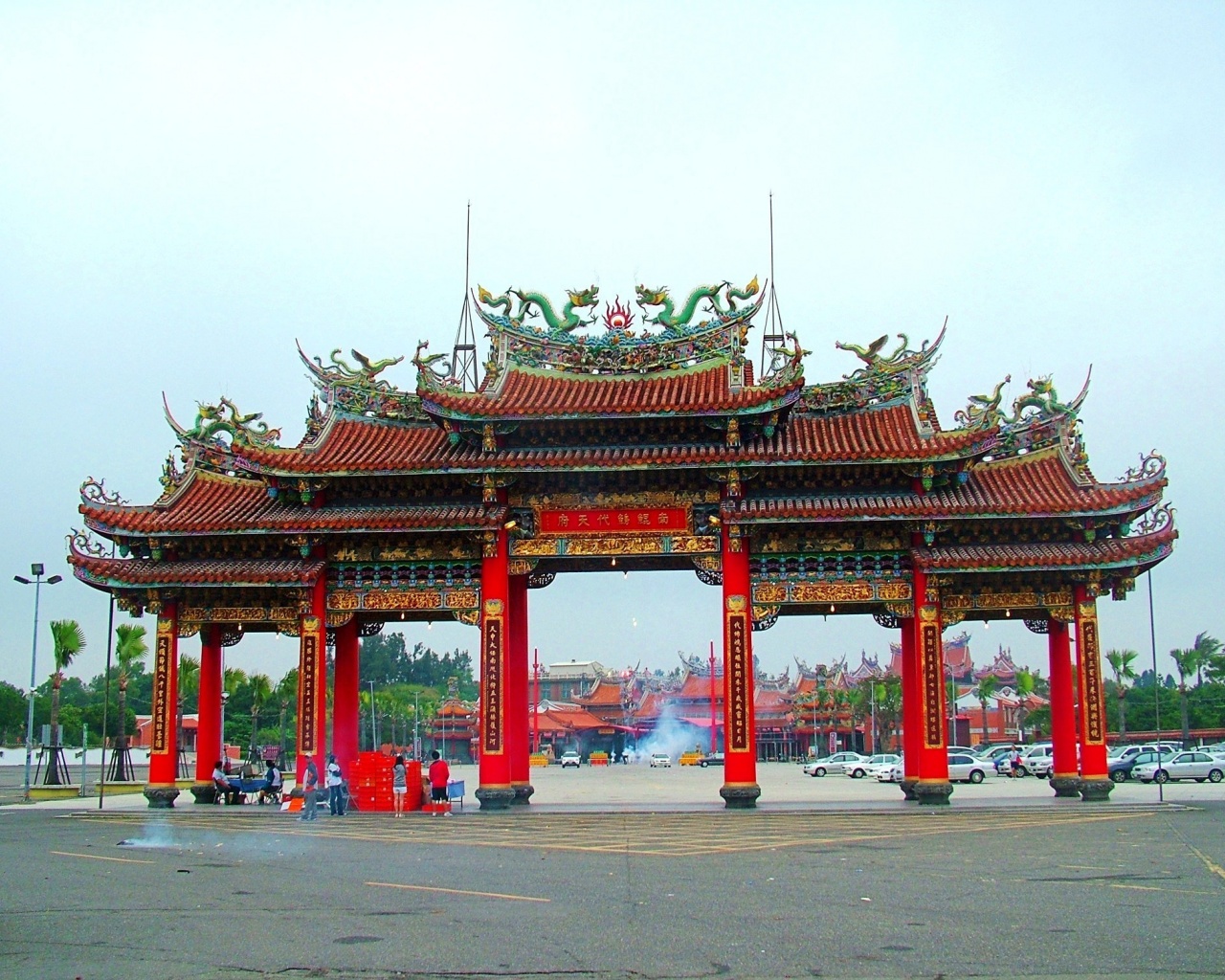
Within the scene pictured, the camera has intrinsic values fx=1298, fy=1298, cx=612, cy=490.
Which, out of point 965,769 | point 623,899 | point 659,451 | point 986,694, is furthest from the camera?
point 986,694

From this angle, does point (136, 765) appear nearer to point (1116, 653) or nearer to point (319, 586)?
point (319, 586)

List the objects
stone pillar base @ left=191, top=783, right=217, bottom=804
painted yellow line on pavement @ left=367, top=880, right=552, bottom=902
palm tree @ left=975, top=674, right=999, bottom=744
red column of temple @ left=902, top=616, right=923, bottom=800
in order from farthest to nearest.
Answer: palm tree @ left=975, top=674, right=999, bottom=744, stone pillar base @ left=191, top=783, right=217, bottom=804, red column of temple @ left=902, top=616, right=923, bottom=800, painted yellow line on pavement @ left=367, top=880, right=552, bottom=902

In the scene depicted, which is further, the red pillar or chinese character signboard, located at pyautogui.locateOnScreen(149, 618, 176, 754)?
the red pillar

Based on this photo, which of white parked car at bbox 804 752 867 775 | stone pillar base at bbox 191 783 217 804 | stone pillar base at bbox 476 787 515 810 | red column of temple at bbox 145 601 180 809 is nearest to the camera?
stone pillar base at bbox 476 787 515 810

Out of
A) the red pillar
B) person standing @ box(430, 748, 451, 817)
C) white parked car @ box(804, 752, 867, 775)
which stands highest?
the red pillar

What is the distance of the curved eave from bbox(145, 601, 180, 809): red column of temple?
17.4 meters

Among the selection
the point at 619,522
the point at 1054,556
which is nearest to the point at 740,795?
the point at 619,522

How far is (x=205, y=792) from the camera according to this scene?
32.3m

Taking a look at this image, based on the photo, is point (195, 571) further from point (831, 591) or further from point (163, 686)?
point (831, 591)

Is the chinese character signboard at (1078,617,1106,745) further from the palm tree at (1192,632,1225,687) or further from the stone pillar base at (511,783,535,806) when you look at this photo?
the palm tree at (1192,632,1225,687)

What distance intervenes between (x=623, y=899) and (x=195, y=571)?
19048mm

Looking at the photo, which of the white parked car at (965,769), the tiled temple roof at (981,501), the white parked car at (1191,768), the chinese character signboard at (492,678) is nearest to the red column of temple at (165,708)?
the chinese character signboard at (492,678)

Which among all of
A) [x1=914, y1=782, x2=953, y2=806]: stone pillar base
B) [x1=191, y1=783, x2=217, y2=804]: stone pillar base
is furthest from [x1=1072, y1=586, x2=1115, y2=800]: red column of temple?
[x1=191, y1=783, x2=217, y2=804]: stone pillar base

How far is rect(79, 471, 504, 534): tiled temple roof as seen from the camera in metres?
29.6
